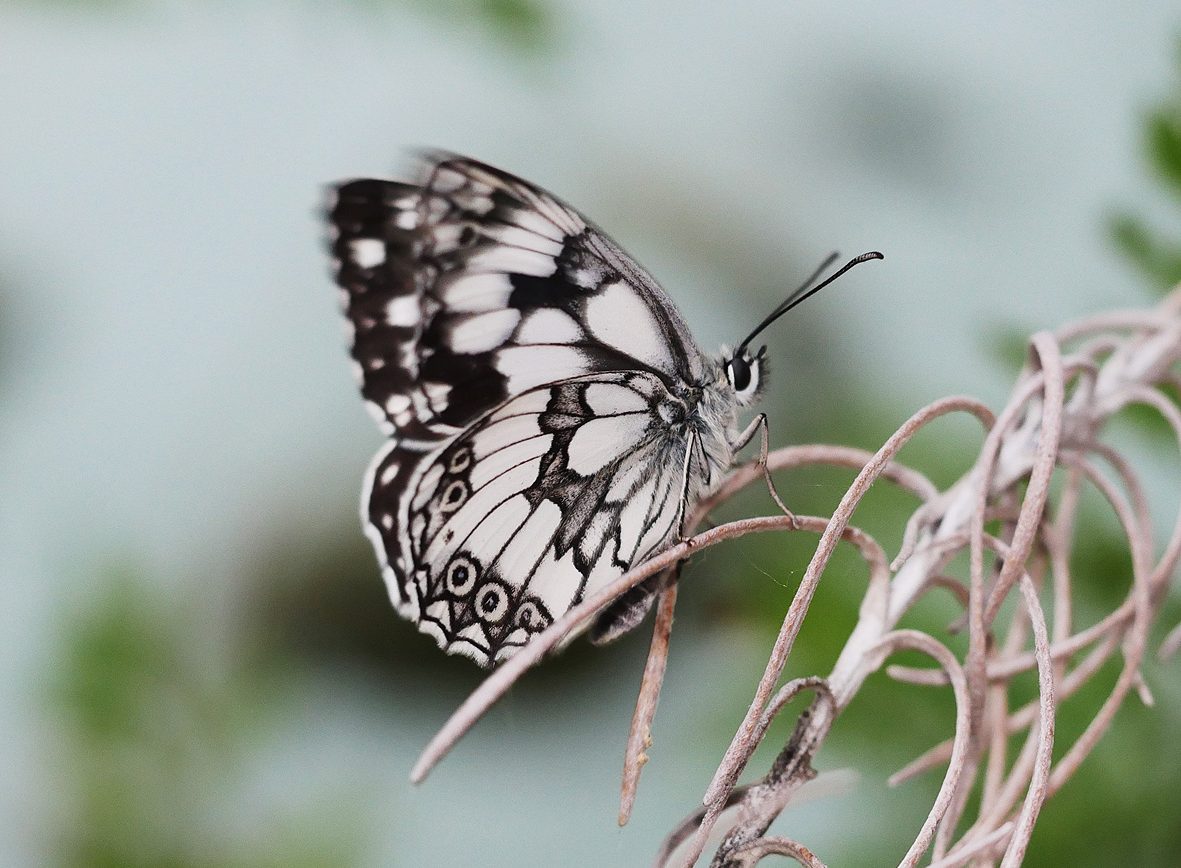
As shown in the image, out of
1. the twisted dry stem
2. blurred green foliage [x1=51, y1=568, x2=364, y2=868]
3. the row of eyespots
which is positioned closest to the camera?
the twisted dry stem

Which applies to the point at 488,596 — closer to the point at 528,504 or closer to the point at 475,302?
the point at 528,504

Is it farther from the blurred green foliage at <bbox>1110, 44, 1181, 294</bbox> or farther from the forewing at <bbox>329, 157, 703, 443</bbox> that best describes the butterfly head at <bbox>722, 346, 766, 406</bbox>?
the blurred green foliage at <bbox>1110, 44, 1181, 294</bbox>

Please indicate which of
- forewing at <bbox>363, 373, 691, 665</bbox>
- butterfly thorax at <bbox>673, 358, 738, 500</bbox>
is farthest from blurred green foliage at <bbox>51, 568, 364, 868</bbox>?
butterfly thorax at <bbox>673, 358, 738, 500</bbox>

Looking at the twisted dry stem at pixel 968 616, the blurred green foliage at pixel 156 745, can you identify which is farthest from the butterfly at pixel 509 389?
the blurred green foliage at pixel 156 745

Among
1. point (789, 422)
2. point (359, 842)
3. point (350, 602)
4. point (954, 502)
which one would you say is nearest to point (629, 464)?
point (954, 502)

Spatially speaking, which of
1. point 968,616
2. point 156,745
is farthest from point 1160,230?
point 156,745

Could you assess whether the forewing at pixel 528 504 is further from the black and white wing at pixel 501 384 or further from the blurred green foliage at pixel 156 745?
the blurred green foliage at pixel 156 745

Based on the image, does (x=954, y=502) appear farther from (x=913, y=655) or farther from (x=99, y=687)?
(x=99, y=687)
